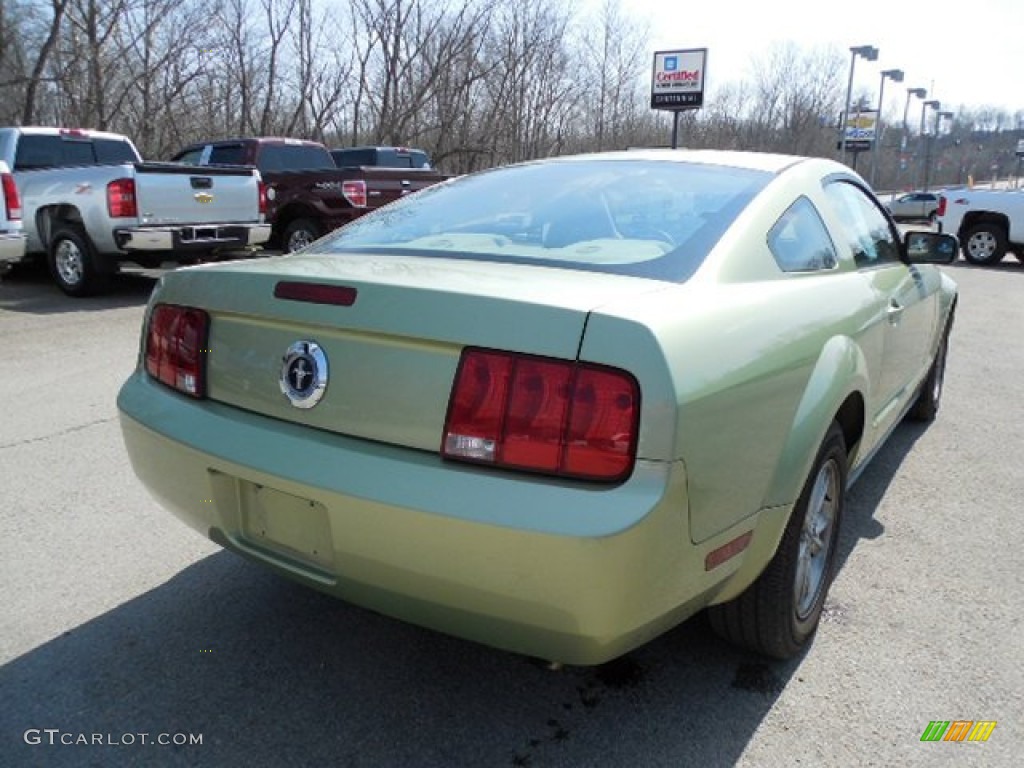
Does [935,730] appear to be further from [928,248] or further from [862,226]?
[928,248]

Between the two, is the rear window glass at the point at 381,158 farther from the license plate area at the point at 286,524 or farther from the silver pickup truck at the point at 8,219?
the license plate area at the point at 286,524

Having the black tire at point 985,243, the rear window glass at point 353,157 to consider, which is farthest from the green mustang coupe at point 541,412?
the black tire at point 985,243

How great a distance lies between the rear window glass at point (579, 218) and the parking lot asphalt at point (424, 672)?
4.12ft

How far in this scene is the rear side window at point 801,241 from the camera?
8.26 feet

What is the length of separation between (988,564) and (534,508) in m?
2.52

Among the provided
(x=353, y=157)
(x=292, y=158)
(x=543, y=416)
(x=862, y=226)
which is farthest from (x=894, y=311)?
(x=353, y=157)

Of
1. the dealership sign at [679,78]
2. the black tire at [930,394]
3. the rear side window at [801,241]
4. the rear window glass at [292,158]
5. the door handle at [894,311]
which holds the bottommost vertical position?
the black tire at [930,394]

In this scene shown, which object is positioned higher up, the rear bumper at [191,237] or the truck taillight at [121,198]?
the truck taillight at [121,198]

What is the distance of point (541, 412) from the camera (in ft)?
5.74

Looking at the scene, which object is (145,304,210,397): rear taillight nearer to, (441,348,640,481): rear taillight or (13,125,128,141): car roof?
(441,348,640,481): rear taillight

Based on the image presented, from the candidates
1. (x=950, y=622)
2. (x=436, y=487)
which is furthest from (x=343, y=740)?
(x=950, y=622)

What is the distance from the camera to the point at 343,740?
2.14 m

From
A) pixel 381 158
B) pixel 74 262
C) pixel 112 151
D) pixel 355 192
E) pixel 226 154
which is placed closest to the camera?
pixel 74 262

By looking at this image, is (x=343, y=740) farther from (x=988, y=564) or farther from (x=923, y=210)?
(x=923, y=210)
